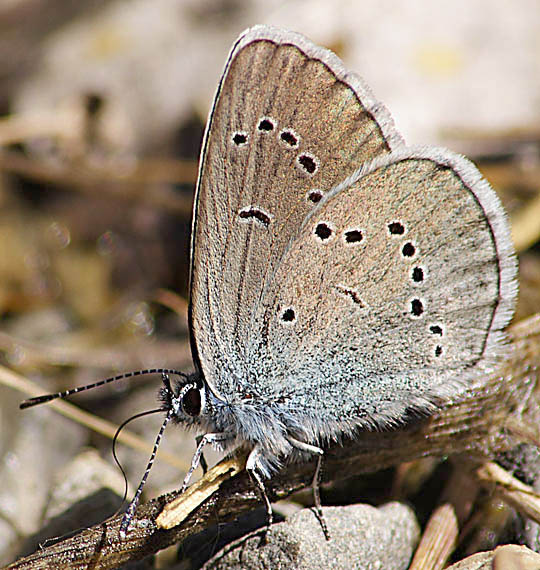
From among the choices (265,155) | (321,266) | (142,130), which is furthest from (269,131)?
(142,130)

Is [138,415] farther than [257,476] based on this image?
Yes

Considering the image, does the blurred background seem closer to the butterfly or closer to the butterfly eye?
the butterfly eye

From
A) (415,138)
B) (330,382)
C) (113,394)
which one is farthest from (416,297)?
(415,138)

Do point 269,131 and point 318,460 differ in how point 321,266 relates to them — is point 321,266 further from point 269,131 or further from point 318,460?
point 318,460

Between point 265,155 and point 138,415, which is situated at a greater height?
point 265,155

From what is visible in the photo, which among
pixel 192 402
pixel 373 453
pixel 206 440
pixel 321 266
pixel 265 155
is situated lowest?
pixel 373 453

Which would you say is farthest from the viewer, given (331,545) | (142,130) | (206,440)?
(142,130)

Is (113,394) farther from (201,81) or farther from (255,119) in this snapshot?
(201,81)

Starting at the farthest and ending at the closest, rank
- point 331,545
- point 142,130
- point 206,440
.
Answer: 1. point 142,130
2. point 206,440
3. point 331,545
